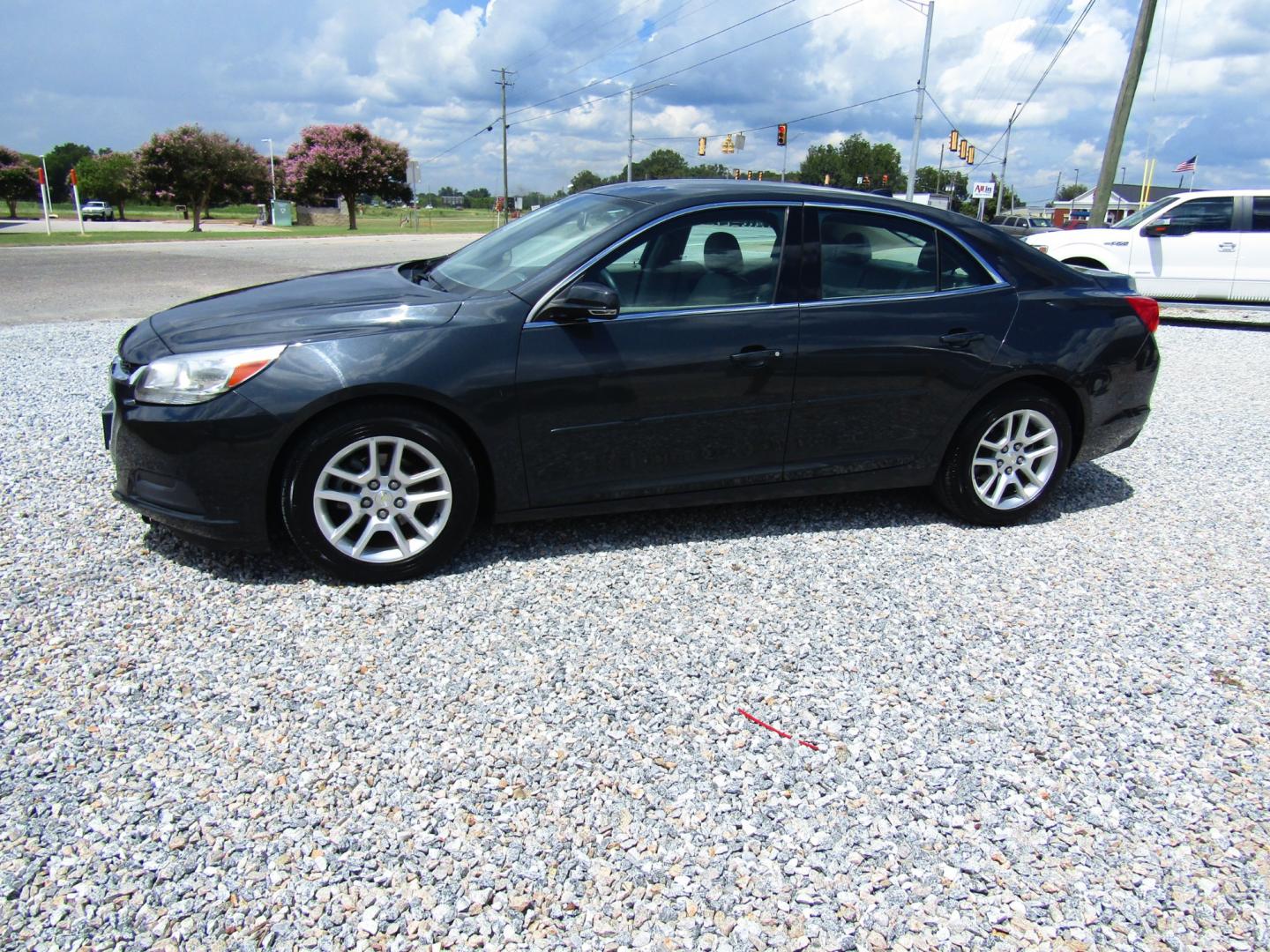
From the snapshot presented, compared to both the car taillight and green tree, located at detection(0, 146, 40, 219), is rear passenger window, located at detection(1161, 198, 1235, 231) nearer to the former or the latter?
the car taillight

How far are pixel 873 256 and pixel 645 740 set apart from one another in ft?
8.63

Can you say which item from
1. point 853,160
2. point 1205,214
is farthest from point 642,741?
point 853,160

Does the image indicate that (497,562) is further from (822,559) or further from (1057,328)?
(1057,328)

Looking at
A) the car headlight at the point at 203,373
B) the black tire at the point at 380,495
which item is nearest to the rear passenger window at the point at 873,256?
the black tire at the point at 380,495

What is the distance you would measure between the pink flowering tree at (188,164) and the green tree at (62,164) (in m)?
33.8

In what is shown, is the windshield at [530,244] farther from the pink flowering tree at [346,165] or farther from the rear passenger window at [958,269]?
the pink flowering tree at [346,165]

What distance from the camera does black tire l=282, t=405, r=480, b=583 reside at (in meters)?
3.51

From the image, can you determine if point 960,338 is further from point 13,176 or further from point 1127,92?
point 13,176

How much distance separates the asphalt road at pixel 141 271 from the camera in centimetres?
1270

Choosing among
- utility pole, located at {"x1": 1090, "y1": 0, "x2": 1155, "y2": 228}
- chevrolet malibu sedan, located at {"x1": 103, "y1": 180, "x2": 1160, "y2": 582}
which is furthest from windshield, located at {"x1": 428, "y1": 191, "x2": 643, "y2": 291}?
utility pole, located at {"x1": 1090, "y1": 0, "x2": 1155, "y2": 228}

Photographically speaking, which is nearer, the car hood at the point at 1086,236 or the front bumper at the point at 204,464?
the front bumper at the point at 204,464

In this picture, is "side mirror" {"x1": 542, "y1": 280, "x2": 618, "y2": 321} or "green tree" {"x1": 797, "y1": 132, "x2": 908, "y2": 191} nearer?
"side mirror" {"x1": 542, "y1": 280, "x2": 618, "y2": 321}

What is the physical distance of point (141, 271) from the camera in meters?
18.7

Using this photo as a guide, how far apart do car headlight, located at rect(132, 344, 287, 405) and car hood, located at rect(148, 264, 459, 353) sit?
6 cm
